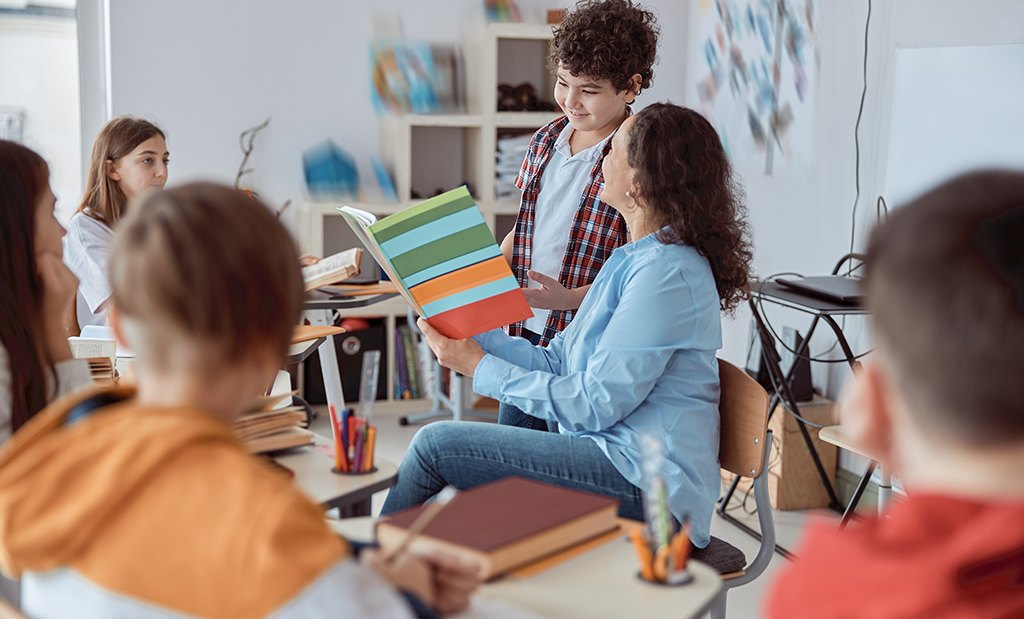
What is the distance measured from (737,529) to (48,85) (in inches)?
126

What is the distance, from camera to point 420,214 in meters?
1.94

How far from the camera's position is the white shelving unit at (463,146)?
14.7 ft

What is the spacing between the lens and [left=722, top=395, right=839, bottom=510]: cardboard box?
3586 millimetres

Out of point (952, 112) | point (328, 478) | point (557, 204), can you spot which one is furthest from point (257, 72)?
point (328, 478)

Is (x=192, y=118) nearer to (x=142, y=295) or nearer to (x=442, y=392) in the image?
(x=442, y=392)

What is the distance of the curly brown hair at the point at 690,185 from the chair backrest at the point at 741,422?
17cm

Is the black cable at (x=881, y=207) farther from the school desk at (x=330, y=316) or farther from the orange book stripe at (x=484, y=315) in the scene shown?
the orange book stripe at (x=484, y=315)

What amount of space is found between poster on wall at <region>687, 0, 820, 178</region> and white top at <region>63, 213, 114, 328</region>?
2330 millimetres

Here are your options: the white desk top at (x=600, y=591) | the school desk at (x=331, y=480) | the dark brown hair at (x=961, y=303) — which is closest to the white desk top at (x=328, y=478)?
the school desk at (x=331, y=480)

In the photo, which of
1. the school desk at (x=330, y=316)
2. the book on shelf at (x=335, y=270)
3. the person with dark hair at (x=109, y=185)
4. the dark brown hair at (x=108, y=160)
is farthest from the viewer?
the school desk at (x=330, y=316)

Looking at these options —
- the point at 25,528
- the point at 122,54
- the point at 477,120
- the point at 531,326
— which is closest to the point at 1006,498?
the point at 25,528

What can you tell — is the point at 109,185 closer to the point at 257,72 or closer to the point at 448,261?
the point at 257,72

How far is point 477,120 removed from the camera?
4.51 metres

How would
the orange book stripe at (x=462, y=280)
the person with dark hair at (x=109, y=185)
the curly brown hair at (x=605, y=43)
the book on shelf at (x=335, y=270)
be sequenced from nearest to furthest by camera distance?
1. the orange book stripe at (x=462, y=280)
2. the curly brown hair at (x=605, y=43)
3. the book on shelf at (x=335, y=270)
4. the person with dark hair at (x=109, y=185)
